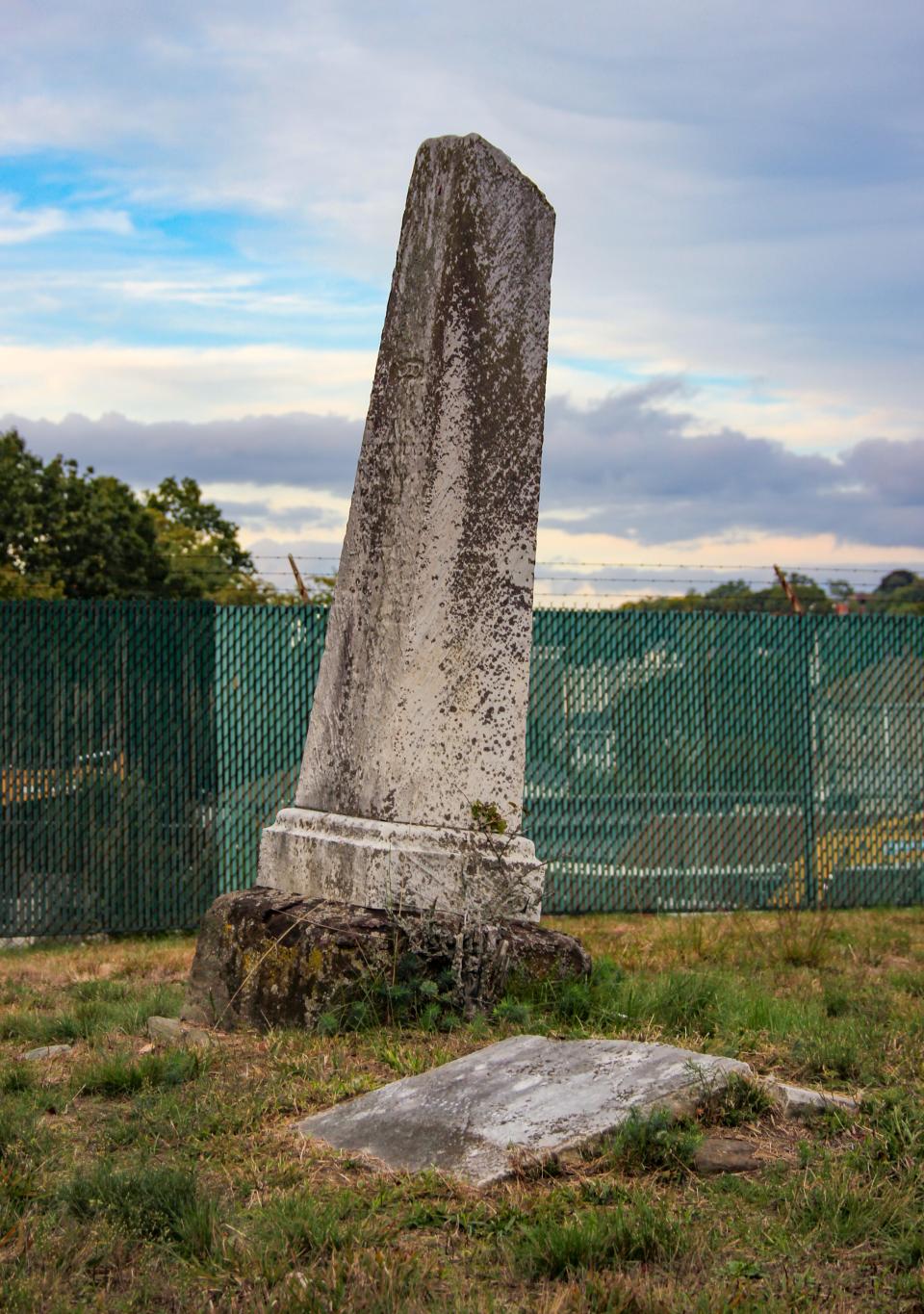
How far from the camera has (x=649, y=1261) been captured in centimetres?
280

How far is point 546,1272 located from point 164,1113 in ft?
4.69

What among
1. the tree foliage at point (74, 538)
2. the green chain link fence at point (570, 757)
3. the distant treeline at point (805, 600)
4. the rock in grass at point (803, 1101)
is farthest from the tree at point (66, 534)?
the rock in grass at point (803, 1101)

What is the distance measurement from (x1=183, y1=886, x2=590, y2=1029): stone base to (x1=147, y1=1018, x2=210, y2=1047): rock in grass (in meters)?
0.12

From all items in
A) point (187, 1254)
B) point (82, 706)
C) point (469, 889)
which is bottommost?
point (187, 1254)

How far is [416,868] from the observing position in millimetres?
4906

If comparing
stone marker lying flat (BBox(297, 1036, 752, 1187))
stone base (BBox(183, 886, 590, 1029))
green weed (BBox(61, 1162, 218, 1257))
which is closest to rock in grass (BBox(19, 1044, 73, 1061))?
stone base (BBox(183, 886, 590, 1029))

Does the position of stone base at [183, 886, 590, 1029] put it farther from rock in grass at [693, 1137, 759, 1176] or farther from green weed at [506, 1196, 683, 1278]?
green weed at [506, 1196, 683, 1278]

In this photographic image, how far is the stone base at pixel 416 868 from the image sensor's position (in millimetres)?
4898

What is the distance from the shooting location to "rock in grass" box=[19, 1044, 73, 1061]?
185 inches

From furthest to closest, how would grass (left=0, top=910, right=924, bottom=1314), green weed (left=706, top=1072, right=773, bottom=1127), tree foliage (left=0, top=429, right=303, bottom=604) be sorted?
1. tree foliage (left=0, top=429, right=303, bottom=604)
2. green weed (left=706, top=1072, right=773, bottom=1127)
3. grass (left=0, top=910, right=924, bottom=1314)

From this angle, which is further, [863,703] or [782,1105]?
[863,703]

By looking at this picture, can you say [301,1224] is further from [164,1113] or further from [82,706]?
[82,706]

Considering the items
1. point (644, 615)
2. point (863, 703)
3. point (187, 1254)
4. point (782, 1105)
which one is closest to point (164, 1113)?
point (187, 1254)

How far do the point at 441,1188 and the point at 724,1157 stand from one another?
0.72 metres
